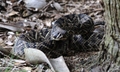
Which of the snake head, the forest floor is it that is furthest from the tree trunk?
the forest floor

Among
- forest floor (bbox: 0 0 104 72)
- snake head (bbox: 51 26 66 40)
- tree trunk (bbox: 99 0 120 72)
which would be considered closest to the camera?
tree trunk (bbox: 99 0 120 72)

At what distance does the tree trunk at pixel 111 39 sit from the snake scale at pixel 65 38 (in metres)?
1.14

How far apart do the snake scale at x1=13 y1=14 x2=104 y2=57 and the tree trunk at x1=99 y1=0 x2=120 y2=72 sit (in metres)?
1.14

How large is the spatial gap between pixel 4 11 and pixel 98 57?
3700mm

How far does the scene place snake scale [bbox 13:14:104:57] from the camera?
477 cm

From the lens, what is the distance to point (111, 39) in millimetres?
3600

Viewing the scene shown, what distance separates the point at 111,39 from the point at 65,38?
1.32 meters

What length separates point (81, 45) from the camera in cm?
526

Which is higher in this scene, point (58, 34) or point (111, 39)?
point (111, 39)

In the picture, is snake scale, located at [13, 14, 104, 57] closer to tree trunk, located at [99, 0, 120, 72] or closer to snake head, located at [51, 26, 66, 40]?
snake head, located at [51, 26, 66, 40]

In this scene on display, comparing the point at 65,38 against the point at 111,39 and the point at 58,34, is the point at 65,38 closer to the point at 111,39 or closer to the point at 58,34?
the point at 58,34

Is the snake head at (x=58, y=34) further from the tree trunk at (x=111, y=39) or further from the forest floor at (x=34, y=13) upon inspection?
the tree trunk at (x=111, y=39)

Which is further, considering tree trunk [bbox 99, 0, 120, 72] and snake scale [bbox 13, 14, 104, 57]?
snake scale [bbox 13, 14, 104, 57]

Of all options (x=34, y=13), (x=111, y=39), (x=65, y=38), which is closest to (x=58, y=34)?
(x=65, y=38)
